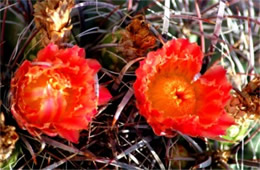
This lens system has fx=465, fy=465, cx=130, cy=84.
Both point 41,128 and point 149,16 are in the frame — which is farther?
point 149,16

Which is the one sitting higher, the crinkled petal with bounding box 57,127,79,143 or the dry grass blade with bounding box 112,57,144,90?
the dry grass blade with bounding box 112,57,144,90

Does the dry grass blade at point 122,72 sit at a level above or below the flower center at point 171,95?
above

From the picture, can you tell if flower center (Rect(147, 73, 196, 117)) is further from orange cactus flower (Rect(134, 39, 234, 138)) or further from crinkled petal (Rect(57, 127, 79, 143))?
crinkled petal (Rect(57, 127, 79, 143))

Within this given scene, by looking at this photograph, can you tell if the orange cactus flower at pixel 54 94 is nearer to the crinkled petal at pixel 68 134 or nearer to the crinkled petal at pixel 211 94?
the crinkled petal at pixel 68 134

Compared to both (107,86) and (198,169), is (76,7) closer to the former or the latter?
(107,86)

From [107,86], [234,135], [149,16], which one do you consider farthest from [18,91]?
[234,135]

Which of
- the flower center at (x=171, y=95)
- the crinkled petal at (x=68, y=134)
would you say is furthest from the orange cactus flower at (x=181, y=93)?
the crinkled petal at (x=68, y=134)

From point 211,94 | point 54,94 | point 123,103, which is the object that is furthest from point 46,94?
point 211,94

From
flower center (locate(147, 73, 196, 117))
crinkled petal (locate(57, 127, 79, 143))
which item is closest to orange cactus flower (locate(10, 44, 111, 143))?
crinkled petal (locate(57, 127, 79, 143))

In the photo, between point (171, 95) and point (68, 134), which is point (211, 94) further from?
point (68, 134)
